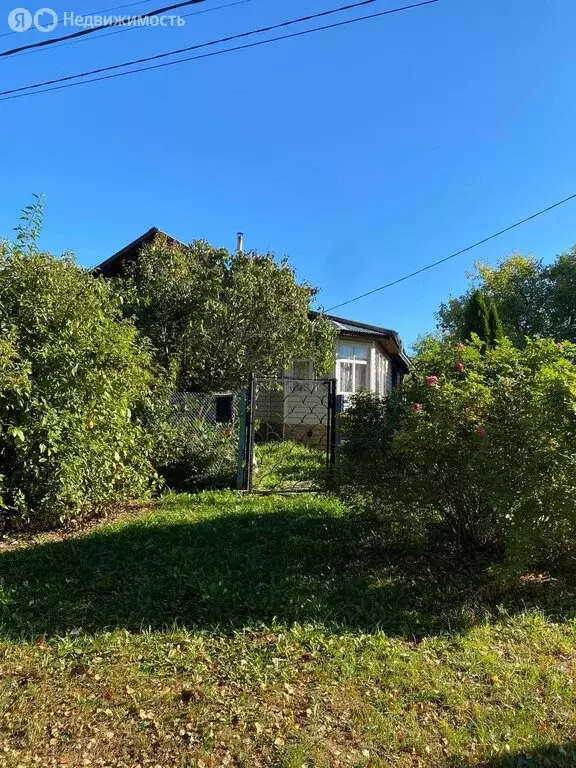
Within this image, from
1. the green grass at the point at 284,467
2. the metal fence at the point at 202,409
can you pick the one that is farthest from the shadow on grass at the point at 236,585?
the metal fence at the point at 202,409

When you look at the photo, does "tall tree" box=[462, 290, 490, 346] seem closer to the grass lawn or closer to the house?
the house

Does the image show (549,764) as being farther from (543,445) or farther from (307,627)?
(543,445)

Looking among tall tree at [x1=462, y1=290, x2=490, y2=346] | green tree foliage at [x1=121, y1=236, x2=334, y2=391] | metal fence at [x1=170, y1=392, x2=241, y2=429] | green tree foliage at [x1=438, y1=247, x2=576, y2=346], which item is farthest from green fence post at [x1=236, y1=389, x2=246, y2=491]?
green tree foliage at [x1=438, y1=247, x2=576, y2=346]

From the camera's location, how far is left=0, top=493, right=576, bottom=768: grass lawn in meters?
2.44

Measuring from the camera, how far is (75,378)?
18.2 ft

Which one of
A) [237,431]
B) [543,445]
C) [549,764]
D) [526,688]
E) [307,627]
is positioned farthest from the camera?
[237,431]

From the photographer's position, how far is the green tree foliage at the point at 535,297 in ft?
82.9

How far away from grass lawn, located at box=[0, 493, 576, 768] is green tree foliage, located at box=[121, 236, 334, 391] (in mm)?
6778

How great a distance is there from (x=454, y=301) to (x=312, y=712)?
31137 mm

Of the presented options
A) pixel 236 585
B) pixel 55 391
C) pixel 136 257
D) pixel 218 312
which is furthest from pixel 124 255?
pixel 236 585

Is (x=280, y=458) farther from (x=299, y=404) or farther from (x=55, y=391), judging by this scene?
(x=299, y=404)

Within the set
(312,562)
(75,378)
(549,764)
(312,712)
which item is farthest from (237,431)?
(549,764)

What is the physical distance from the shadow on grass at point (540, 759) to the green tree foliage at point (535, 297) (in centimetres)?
2296

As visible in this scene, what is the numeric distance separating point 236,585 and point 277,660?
111cm
